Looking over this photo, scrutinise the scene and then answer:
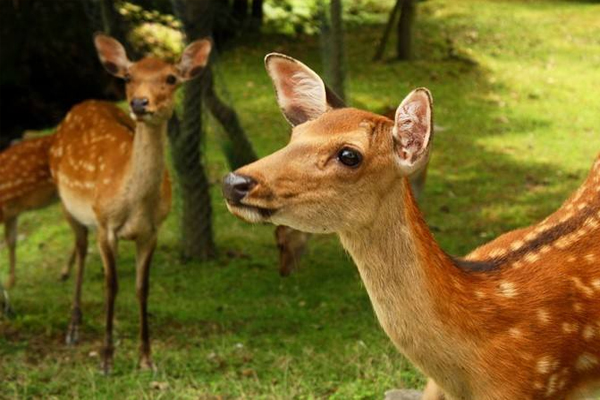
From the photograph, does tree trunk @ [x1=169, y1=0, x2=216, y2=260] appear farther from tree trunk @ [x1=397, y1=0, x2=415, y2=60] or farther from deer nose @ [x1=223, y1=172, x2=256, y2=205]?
tree trunk @ [x1=397, y1=0, x2=415, y2=60]

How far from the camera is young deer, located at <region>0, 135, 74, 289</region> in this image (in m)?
7.87

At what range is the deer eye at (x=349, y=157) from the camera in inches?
124

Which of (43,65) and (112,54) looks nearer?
(112,54)

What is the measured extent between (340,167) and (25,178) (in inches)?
203

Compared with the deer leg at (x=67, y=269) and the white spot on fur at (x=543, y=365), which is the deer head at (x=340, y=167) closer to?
the white spot on fur at (x=543, y=365)

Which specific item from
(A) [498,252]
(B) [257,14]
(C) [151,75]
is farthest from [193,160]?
(B) [257,14]

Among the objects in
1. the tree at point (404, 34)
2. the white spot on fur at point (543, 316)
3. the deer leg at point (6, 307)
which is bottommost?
the tree at point (404, 34)

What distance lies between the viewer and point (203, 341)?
6.83 metres

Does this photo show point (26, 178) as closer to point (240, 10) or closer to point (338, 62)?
point (338, 62)

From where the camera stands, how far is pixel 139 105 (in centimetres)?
615

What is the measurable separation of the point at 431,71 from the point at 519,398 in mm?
11034

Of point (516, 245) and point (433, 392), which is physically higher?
point (516, 245)

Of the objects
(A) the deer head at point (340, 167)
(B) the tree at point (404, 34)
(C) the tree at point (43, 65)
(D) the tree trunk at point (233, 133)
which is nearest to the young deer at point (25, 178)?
(D) the tree trunk at point (233, 133)

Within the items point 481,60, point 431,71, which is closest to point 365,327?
point 431,71
